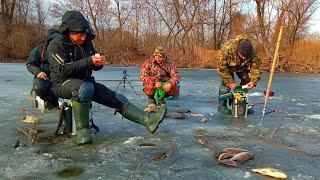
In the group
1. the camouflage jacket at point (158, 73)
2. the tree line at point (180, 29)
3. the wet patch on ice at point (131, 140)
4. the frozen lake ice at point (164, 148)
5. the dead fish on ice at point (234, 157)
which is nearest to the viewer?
the frozen lake ice at point (164, 148)

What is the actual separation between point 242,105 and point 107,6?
38273mm

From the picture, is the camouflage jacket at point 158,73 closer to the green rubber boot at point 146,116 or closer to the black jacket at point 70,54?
the green rubber boot at point 146,116

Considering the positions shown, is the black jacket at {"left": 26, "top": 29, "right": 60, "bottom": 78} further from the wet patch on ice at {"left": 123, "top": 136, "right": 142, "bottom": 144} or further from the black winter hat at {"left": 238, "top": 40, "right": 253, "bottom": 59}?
the black winter hat at {"left": 238, "top": 40, "right": 253, "bottom": 59}

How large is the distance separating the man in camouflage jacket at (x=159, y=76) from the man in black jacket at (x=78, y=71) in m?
2.25

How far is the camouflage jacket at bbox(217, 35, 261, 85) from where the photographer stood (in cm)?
707

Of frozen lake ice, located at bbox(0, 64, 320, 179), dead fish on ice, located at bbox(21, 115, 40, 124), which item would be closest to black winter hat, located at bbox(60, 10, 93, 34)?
frozen lake ice, located at bbox(0, 64, 320, 179)

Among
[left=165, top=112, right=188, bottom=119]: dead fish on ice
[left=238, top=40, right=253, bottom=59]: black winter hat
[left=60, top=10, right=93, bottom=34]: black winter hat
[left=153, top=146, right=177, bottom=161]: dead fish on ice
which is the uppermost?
[left=60, top=10, right=93, bottom=34]: black winter hat

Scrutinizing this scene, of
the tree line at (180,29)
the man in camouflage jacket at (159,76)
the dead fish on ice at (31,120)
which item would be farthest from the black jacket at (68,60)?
the tree line at (180,29)

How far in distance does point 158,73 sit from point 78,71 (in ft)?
9.63

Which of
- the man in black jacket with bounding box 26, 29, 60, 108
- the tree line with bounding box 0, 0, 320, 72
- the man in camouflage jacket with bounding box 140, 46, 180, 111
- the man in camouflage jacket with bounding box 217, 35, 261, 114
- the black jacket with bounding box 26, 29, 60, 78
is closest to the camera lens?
the man in black jacket with bounding box 26, 29, 60, 108

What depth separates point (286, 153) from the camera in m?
4.50

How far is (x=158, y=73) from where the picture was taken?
24.8ft

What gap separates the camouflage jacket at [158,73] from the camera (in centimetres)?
736

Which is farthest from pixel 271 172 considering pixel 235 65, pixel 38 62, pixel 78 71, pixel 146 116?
pixel 38 62
